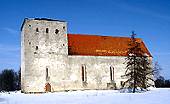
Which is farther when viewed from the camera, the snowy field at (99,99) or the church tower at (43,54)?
the church tower at (43,54)

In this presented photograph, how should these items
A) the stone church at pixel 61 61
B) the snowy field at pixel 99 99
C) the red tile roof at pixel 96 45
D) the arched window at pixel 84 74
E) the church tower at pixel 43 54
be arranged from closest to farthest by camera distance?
the snowy field at pixel 99 99
the church tower at pixel 43 54
the stone church at pixel 61 61
the arched window at pixel 84 74
the red tile roof at pixel 96 45

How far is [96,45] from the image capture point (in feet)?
202

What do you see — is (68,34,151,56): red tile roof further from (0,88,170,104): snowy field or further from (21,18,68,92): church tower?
(0,88,170,104): snowy field

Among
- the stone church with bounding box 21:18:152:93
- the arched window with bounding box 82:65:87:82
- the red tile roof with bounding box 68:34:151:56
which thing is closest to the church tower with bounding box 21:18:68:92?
the stone church with bounding box 21:18:152:93

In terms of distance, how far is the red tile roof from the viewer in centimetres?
5862

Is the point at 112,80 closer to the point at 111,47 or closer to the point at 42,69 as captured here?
the point at 111,47

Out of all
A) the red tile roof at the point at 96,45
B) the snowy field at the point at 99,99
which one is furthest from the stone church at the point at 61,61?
the snowy field at the point at 99,99

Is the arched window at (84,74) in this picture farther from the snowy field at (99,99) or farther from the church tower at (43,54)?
the snowy field at (99,99)

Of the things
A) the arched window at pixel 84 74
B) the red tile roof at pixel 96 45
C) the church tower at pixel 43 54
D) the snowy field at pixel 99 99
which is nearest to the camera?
the snowy field at pixel 99 99

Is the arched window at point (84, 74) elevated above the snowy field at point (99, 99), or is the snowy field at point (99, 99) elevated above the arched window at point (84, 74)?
the arched window at point (84, 74)

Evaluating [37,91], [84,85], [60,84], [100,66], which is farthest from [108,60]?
[37,91]

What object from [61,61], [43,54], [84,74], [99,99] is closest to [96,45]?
Answer: [84,74]

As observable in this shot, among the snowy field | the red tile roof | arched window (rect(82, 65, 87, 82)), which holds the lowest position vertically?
the snowy field

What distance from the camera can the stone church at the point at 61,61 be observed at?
174 feet
